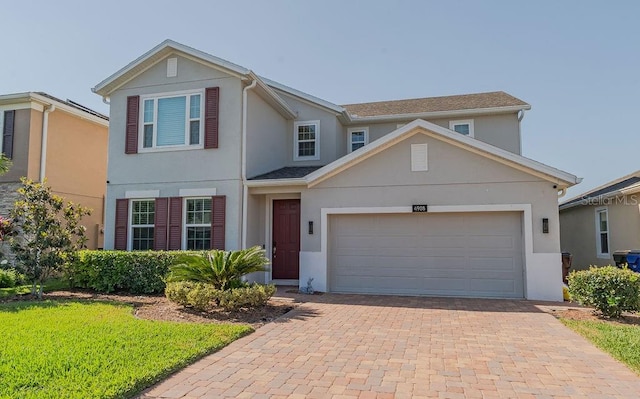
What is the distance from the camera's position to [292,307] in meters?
9.53

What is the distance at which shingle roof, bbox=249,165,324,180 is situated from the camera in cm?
1269

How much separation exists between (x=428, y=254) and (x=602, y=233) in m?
7.18

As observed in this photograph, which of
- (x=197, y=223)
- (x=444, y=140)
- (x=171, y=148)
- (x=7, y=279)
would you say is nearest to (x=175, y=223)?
(x=197, y=223)

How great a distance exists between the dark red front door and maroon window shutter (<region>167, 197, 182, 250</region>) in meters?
2.81

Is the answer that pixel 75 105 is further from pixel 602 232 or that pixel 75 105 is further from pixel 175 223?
pixel 602 232

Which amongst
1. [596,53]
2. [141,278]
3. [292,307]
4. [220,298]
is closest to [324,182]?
[292,307]

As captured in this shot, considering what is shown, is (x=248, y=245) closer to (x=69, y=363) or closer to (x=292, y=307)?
(x=292, y=307)

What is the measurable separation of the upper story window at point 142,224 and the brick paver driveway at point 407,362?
6.43 metres

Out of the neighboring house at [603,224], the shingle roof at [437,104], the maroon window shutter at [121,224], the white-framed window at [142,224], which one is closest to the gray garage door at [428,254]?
the neighboring house at [603,224]

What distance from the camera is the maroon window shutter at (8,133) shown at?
48.8ft

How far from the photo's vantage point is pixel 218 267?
30.5 feet

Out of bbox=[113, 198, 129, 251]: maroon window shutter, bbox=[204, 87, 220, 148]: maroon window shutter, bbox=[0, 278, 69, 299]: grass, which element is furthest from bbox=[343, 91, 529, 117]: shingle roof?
bbox=[0, 278, 69, 299]: grass

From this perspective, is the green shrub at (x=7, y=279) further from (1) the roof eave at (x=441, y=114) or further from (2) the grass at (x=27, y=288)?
(1) the roof eave at (x=441, y=114)

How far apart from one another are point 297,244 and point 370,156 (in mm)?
3628
